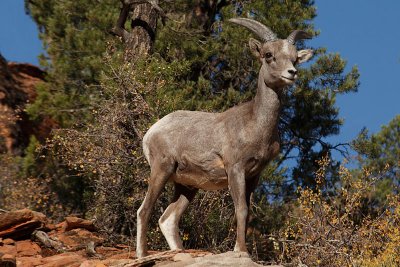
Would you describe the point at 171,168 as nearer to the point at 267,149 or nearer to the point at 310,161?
the point at 267,149

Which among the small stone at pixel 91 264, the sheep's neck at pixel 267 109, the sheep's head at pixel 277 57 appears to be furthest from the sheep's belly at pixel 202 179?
the small stone at pixel 91 264

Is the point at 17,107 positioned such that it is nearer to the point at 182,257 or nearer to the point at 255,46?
the point at 255,46

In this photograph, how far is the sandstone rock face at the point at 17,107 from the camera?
26.3m

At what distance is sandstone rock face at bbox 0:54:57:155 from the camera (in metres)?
26.3

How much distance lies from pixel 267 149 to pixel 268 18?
10.6 m

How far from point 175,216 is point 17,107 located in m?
14.9

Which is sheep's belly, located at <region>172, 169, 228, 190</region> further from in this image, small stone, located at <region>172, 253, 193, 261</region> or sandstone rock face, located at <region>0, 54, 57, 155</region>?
sandstone rock face, located at <region>0, 54, 57, 155</region>

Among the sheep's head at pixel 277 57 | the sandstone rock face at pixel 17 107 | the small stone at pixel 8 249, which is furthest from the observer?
the sandstone rock face at pixel 17 107

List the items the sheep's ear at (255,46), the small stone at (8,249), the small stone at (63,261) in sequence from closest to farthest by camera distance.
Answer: the sheep's ear at (255,46), the small stone at (63,261), the small stone at (8,249)

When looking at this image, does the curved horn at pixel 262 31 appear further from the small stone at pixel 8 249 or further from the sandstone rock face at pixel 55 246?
the small stone at pixel 8 249

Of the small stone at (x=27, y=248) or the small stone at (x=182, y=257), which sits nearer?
the small stone at (x=182, y=257)

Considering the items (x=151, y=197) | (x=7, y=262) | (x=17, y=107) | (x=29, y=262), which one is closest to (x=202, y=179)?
(x=151, y=197)

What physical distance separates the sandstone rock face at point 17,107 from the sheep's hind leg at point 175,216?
1420cm

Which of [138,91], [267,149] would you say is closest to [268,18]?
[138,91]
